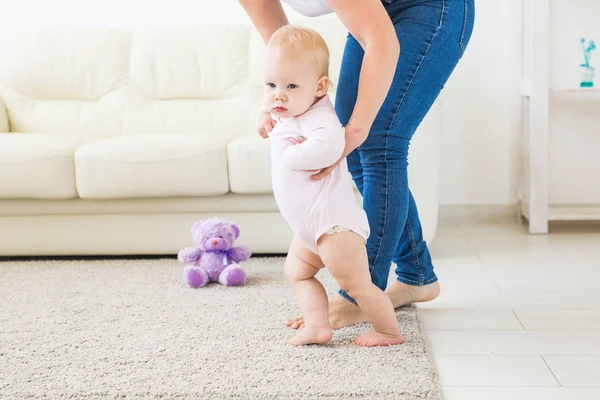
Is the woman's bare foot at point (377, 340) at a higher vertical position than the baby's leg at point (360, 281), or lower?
lower

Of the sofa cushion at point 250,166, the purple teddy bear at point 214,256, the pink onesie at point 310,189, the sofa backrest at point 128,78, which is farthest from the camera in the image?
the sofa backrest at point 128,78

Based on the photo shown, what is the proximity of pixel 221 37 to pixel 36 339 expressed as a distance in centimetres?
175

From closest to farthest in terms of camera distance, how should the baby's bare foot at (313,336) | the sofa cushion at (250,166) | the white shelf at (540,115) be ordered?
the baby's bare foot at (313,336), the sofa cushion at (250,166), the white shelf at (540,115)

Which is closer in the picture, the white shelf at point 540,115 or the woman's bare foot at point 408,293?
the woman's bare foot at point 408,293

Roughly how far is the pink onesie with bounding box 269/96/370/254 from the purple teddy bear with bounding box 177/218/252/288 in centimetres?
72

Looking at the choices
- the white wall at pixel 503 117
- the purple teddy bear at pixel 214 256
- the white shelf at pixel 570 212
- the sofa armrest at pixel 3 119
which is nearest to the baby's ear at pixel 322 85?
the purple teddy bear at pixel 214 256

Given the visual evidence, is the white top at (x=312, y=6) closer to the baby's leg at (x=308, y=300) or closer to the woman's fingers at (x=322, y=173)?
the woman's fingers at (x=322, y=173)

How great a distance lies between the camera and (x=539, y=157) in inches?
119

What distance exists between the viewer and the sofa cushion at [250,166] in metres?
2.58

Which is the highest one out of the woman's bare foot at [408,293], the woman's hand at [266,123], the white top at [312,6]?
the white top at [312,6]

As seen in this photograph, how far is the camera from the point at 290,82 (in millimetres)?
1535

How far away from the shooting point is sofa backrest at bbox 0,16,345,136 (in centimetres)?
318

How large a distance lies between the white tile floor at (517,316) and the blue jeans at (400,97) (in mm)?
259

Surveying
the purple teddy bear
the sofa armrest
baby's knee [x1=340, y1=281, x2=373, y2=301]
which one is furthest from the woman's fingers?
the sofa armrest
